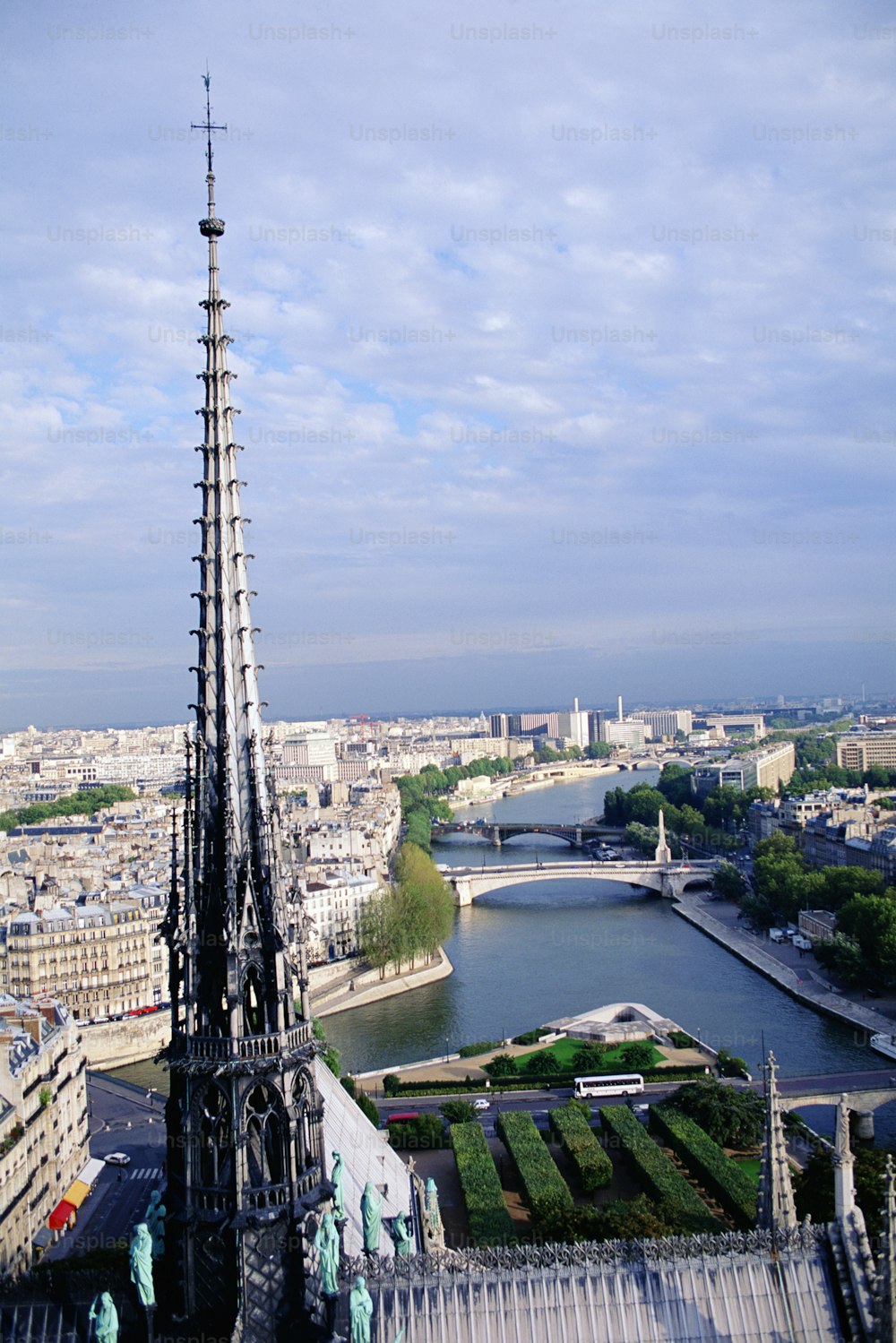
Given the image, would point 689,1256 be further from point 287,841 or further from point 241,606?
point 241,606

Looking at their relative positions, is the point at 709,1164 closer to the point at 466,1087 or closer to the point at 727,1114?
the point at 727,1114

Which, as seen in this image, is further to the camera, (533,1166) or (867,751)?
(867,751)

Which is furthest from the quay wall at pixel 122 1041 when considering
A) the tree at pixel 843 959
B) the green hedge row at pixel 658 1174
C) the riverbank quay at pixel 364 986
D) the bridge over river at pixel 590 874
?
the bridge over river at pixel 590 874

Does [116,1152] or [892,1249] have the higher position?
[892,1249]

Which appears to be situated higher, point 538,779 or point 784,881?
point 784,881

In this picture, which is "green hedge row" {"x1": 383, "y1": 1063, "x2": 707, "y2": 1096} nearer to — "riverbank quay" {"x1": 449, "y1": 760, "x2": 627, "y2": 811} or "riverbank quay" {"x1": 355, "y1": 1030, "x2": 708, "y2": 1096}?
"riverbank quay" {"x1": 355, "y1": 1030, "x2": 708, "y2": 1096}

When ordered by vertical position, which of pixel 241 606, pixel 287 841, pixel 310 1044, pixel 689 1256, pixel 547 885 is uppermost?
pixel 241 606

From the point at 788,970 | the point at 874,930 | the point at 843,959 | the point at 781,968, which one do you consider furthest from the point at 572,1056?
the point at 874,930

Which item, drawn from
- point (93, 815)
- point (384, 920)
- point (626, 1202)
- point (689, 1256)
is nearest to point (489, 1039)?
point (384, 920)
